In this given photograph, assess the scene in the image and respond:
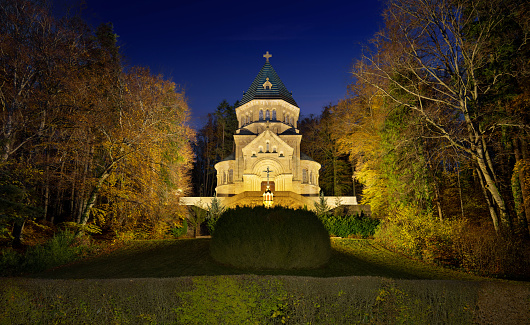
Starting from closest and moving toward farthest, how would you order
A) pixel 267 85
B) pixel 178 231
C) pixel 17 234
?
pixel 17 234
pixel 178 231
pixel 267 85

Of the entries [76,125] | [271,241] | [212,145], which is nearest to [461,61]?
[271,241]

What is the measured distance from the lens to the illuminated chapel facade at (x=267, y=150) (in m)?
39.6

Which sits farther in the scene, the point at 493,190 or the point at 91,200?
the point at 91,200

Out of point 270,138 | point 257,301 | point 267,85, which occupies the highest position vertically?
point 267,85

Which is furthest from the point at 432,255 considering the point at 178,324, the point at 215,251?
the point at 178,324

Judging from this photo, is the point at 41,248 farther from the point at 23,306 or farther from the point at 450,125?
the point at 450,125

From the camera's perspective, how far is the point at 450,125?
16906 mm

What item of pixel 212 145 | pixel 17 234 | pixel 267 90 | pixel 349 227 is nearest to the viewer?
pixel 17 234

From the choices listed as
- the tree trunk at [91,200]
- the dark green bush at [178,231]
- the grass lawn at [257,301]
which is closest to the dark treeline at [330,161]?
the dark green bush at [178,231]

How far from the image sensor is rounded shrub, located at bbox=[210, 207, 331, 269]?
38.7 feet

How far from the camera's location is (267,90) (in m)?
46.4

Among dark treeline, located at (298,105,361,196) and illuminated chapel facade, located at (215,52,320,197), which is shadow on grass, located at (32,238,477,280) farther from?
dark treeline, located at (298,105,361,196)

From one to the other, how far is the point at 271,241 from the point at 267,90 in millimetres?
36723

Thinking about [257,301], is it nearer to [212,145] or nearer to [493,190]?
[493,190]
